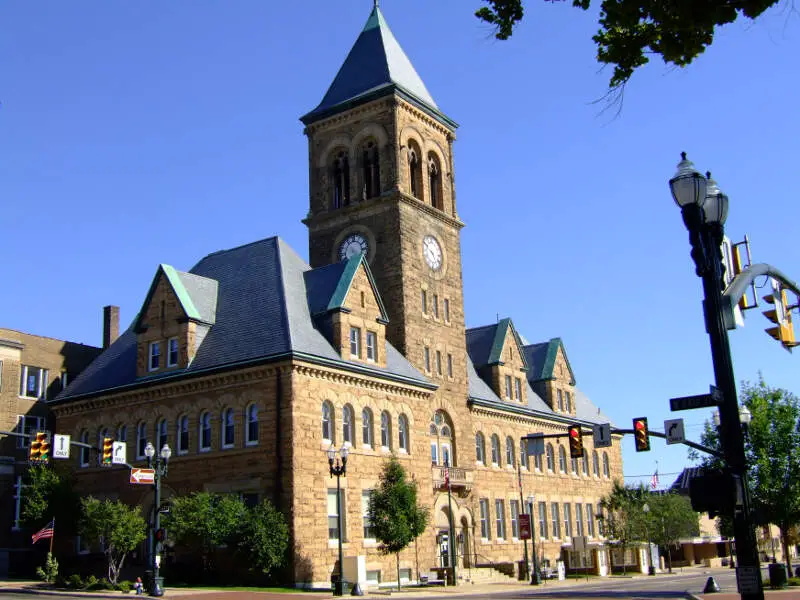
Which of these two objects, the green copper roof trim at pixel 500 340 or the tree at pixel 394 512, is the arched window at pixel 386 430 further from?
the green copper roof trim at pixel 500 340

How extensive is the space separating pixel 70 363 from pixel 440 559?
82.0 ft

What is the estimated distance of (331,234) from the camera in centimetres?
5694

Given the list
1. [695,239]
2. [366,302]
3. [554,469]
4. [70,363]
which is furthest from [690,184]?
[554,469]

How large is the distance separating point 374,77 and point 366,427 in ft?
75.9

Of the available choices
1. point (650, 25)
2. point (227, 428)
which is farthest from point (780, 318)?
point (227, 428)

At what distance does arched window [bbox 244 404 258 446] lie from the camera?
42.4 meters

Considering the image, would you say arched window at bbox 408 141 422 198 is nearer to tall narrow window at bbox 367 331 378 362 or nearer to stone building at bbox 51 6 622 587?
stone building at bbox 51 6 622 587

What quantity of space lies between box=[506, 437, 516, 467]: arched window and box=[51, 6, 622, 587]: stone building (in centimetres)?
15

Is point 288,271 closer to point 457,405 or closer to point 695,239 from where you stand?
point 457,405

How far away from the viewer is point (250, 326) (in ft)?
148

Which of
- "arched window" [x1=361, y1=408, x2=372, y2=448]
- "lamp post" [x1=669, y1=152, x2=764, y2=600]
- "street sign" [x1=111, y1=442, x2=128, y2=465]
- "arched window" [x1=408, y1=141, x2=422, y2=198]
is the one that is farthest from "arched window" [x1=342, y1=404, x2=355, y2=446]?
"lamp post" [x1=669, y1=152, x2=764, y2=600]

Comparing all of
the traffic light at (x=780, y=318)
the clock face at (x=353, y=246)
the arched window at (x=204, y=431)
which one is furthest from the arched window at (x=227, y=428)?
the traffic light at (x=780, y=318)

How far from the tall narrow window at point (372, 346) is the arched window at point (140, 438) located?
1177 centimetres

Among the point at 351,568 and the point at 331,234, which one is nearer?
the point at 351,568
